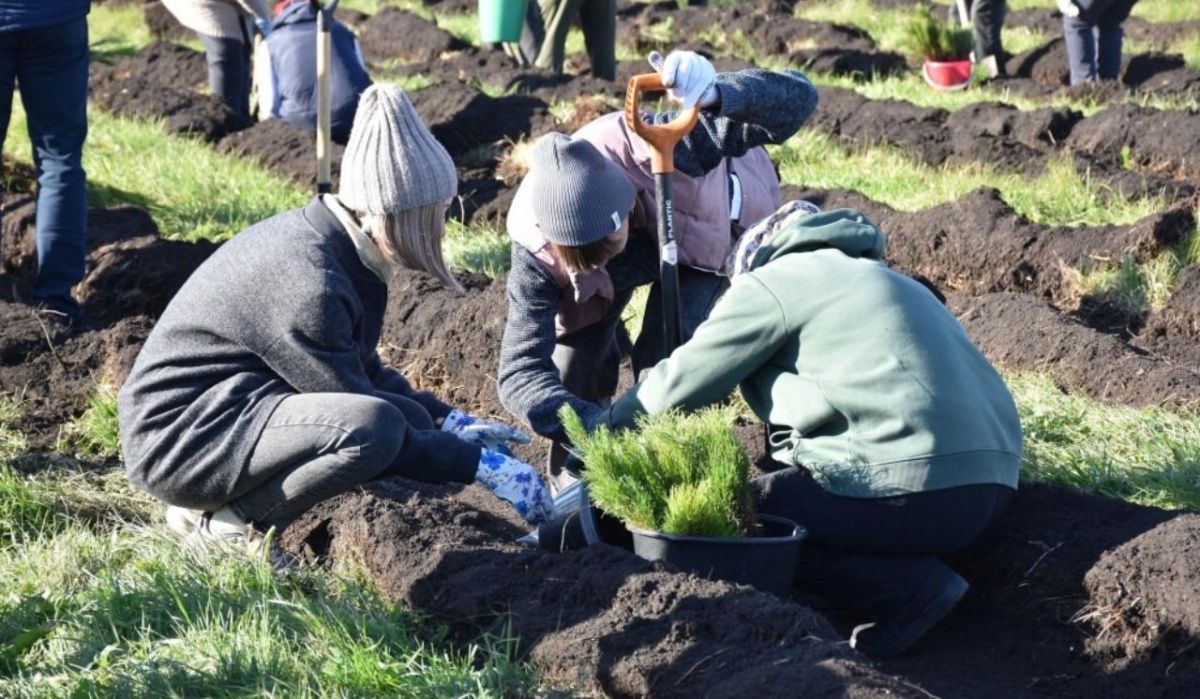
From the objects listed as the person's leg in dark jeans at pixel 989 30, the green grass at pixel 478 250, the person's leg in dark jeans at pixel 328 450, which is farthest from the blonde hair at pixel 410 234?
the person's leg in dark jeans at pixel 989 30

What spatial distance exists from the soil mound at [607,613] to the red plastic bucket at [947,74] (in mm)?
9181

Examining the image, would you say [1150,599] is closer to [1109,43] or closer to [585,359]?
[585,359]

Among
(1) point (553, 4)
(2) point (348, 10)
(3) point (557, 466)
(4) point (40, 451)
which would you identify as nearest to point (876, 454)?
(3) point (557, 466)

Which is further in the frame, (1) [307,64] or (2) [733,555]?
(1) [307,64]

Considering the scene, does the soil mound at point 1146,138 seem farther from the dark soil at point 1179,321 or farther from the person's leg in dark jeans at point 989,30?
the person's leg in dark jeans at point 989,30

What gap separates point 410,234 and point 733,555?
111 centimetres

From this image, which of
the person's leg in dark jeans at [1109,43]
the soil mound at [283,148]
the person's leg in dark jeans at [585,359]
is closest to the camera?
the person's leg in dark jeans at [585,359]

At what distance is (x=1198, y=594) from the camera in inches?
145

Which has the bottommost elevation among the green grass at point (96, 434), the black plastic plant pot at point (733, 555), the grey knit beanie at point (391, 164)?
the green grass at point (96, 434)

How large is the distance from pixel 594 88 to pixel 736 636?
841 centimetres

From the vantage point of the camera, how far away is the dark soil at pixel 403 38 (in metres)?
16.1

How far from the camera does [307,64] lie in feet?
30.5

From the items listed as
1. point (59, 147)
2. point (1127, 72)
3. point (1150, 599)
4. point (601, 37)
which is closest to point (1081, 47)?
point (1127, 72)


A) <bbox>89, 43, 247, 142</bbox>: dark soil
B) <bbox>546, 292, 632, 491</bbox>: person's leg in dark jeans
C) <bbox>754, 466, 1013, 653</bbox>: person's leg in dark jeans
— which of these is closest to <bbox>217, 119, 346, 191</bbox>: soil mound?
<bbox>89, 43, 247, 142</bbox>: dark soil
